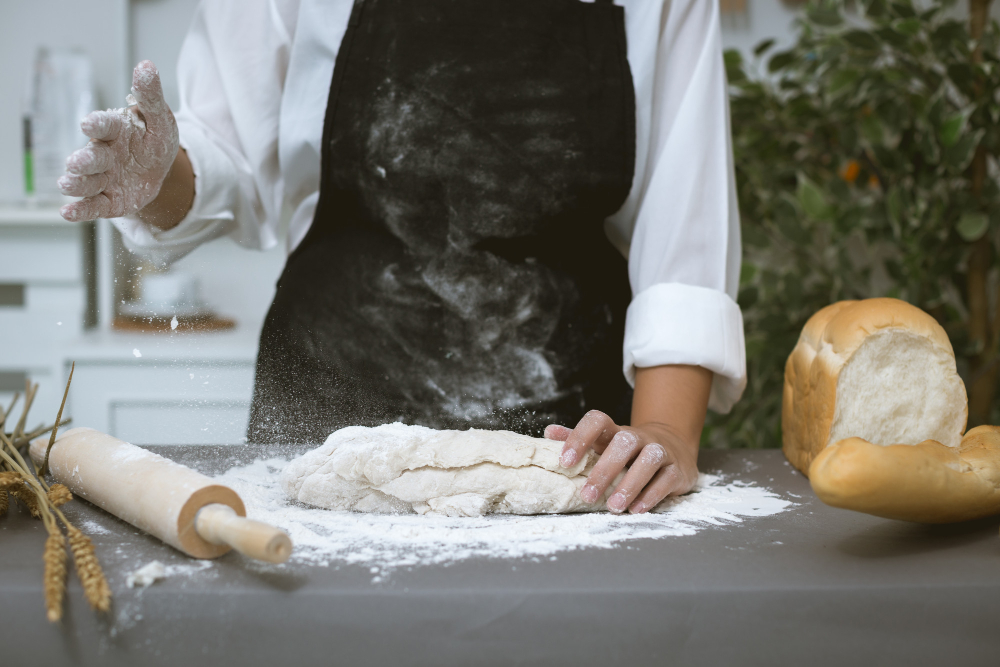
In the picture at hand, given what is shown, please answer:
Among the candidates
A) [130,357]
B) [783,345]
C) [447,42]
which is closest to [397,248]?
[447,42]

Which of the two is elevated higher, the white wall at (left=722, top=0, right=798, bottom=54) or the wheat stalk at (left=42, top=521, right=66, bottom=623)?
the white wall at (left=722, top=0, right=798, bottom=54)

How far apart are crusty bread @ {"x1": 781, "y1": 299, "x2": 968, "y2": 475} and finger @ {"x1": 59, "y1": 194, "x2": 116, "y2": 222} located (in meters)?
0.80

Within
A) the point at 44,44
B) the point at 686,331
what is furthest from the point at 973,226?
the point at 44,44

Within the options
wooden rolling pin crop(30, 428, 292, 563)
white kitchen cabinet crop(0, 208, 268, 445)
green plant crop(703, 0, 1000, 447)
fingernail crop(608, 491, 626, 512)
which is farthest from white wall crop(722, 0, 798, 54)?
wooden rolling pin crop(30, 428, 292, 563)

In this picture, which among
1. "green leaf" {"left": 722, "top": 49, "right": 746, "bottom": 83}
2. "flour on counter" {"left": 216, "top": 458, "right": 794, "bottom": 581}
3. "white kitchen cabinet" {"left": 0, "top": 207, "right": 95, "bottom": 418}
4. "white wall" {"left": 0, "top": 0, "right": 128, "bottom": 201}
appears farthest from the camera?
"white wall" {"left": 0, "top": 0, "right": 128, "bottom": 201}

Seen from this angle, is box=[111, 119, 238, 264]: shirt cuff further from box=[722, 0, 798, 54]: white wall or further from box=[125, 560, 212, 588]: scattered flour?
box=[722, 0, 798, 54]: white wall

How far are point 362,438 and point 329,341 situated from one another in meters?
0.26

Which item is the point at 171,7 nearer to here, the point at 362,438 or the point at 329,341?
the point at 329,341

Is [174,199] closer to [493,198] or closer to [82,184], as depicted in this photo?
[82,184]

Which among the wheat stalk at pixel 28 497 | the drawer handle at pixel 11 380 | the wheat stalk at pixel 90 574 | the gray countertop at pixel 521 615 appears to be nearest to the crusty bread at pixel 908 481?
the gray countertop at pixel 521 615

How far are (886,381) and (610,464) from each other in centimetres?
37

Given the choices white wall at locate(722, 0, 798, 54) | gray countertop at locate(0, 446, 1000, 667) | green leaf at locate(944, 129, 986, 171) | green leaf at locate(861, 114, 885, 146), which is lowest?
gray countertop at locate(0, 446, 1000, 667)

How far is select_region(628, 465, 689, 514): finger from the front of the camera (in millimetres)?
704

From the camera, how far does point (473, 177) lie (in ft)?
3.07
